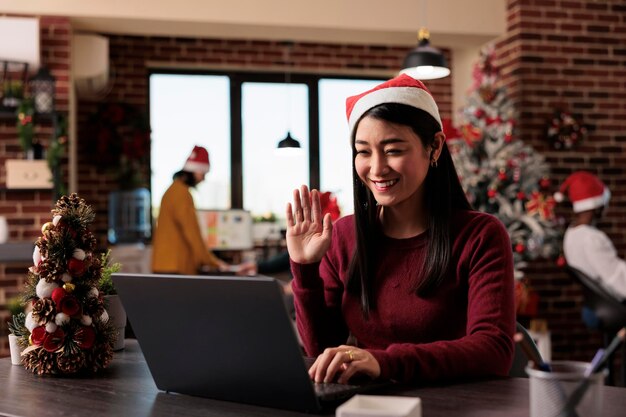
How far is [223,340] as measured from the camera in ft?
4.18

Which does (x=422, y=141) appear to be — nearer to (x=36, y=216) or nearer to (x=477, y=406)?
(x=477, y=406)

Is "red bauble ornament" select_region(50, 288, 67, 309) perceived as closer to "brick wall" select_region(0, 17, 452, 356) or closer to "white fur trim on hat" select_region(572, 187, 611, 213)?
"white fur trim on hat" select_region(572, 187, 611, 213)

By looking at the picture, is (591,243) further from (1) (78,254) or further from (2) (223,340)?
(2) (223,340)

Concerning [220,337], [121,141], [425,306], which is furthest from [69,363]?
[121,141]

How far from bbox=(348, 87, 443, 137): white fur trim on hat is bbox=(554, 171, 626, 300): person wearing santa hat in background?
3477 millimetres

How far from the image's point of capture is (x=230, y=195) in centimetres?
743

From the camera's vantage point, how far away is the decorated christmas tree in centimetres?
537

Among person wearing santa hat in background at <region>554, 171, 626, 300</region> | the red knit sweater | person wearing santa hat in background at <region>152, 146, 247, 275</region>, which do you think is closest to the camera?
the red knit sweater

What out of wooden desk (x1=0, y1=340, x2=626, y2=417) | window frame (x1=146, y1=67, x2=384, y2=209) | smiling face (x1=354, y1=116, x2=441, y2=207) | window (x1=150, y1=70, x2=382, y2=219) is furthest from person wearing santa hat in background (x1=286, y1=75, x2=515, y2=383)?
window frame (x1=146, y1=67, x2=384, y2=209)

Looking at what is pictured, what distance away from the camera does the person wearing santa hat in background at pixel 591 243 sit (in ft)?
16.2

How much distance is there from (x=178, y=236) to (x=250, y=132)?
1829 mm

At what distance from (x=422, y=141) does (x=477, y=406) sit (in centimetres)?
71

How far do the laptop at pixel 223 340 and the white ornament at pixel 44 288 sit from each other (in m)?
0.27

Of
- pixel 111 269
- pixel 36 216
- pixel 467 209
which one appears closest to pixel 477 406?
pixel 467 209
